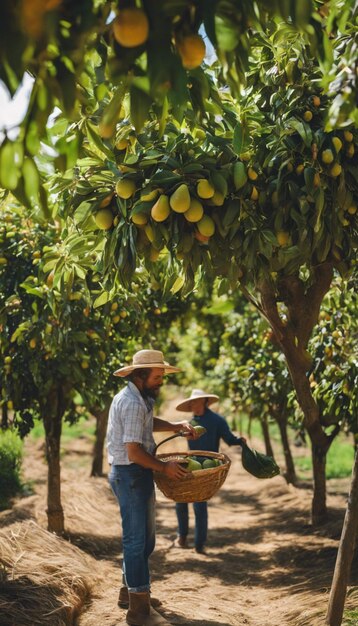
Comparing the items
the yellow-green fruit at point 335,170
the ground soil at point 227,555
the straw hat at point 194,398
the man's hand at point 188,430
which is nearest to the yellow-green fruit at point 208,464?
the man's hand at point 188,430

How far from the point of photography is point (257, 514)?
30.8ft

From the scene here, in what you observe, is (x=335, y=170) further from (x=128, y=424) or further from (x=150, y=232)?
(x=128, y=424)

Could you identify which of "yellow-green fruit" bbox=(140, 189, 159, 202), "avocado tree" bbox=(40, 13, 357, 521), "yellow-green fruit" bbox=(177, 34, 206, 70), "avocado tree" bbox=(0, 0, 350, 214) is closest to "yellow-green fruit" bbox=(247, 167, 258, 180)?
"avocado tree" bbox=(40, 13, 357, 521)

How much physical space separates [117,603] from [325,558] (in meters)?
2.22

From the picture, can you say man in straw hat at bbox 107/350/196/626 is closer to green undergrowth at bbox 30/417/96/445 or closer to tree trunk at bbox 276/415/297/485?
tree trunk at bbox 276/415/297/485

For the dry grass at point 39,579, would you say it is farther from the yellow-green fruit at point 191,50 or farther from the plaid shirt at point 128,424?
the yellow-green fruit at point 191,50

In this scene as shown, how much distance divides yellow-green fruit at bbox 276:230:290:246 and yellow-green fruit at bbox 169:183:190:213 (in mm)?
612

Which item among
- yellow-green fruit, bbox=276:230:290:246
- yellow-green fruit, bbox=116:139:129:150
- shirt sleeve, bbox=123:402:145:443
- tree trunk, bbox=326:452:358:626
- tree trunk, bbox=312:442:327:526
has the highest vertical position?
yellow-green fruit, bbox=116:139:129:150

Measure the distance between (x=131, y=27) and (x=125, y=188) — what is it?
148 centimetres

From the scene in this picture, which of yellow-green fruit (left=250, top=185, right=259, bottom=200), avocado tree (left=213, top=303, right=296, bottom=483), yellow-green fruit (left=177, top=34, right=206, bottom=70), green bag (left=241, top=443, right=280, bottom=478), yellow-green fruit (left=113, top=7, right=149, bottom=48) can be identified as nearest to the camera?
yellow-green fruit (left=113, top=7, right=149, bottom=48)

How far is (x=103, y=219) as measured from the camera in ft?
11.3

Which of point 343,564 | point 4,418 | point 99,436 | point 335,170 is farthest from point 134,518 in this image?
point 99,436

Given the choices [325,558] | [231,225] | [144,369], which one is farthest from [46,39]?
[325,558]

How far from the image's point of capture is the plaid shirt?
4.18 meters
